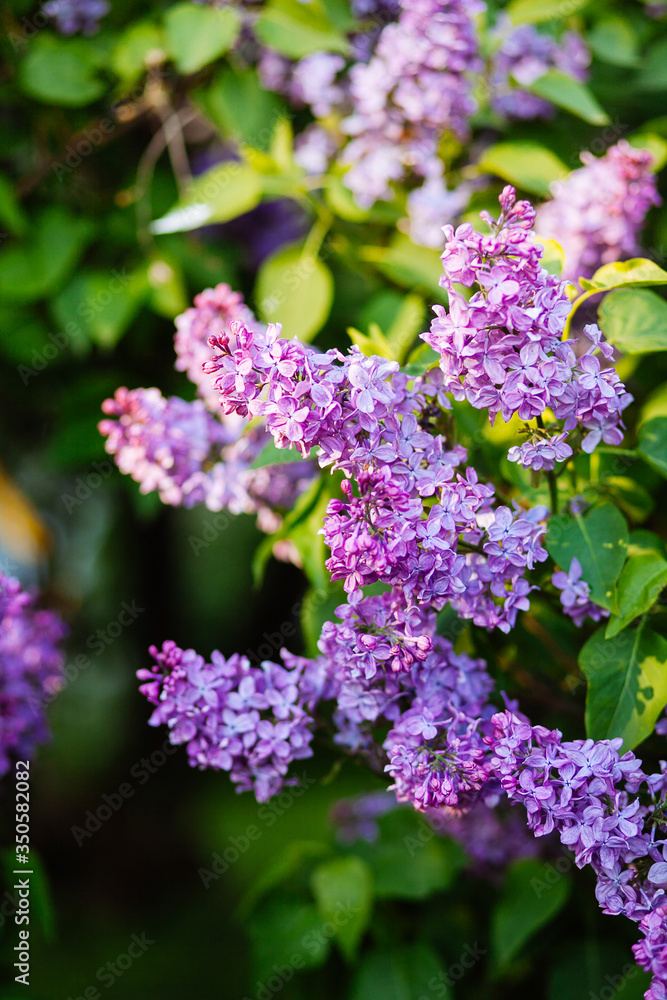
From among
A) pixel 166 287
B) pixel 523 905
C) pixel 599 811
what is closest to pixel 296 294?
pixel 166 287

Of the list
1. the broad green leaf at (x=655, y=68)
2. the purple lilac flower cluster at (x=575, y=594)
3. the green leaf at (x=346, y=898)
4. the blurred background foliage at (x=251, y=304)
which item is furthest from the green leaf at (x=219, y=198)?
the green leaf at (x=346, y=898)

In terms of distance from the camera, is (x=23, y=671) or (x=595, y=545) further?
(x=23, y=671)

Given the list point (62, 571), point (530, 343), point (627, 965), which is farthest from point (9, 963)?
point (62, 571)

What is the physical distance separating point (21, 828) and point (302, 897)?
0.58m

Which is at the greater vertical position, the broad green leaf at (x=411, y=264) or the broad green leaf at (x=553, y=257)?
the broad green leaf at (x=553, y=257)

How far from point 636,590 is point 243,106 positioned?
1.43 metres

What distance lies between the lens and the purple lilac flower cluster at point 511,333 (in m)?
0.82

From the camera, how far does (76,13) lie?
6.27ft

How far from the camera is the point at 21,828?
1.51 meters

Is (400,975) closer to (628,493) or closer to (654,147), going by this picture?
(628,493)

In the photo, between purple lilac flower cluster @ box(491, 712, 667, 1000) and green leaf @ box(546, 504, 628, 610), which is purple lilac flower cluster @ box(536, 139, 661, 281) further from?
purple lilac flower cluster @ box(491, 712, 667, 1000)

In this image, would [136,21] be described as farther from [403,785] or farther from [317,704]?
[403,785]

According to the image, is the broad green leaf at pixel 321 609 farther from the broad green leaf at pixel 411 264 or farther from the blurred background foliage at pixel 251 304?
the broad green leaf at pixel 411 264

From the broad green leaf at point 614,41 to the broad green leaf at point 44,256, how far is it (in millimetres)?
1221
